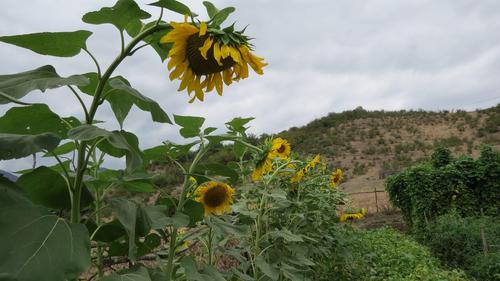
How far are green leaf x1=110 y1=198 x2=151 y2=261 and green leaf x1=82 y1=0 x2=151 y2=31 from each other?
0.31 m

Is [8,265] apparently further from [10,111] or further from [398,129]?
[398,129]

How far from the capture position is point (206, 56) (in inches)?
36.3

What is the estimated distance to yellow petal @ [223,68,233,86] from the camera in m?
0.98

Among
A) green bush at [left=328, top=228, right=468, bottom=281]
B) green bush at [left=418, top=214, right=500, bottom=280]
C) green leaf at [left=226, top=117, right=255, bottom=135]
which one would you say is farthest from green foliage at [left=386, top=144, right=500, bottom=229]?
green leaf at [left=226, top=117, right=255, bottom=135]

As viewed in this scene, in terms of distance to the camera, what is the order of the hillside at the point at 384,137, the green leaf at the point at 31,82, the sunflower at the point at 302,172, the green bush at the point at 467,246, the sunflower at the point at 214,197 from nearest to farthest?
1. the green leaf at the point at 31,82
2. the sunflower at the point at 214,197
3. the sunflower at the point at 302,172
4. the green bush at the point at 467,246
5. the hillside at the point at 384,137

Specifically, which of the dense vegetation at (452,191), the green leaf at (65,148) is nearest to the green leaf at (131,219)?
the green leaf at (65,148)

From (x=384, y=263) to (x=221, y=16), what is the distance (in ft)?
15.2

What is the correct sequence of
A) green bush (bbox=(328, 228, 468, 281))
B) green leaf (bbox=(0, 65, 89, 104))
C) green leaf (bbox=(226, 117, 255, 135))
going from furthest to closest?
green bush (bbox=(328, 228, 468, 281)) → green leaf (bbox=(226, 117, 255, 135)) → green leaf (bbox=(0, 65, 89, 104))

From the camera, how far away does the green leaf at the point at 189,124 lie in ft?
3.82

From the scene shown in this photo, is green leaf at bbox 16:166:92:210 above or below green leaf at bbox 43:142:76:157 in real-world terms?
below

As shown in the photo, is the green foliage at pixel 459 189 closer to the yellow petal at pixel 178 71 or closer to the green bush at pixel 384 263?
the green bush at pixel 384 263

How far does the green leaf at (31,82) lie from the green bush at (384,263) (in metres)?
3.14

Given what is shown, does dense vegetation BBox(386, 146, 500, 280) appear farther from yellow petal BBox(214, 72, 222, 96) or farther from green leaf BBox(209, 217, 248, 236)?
yellow petal BBox(214, 72, 222, 96)

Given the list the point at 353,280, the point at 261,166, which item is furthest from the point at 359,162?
the point at 261,166
